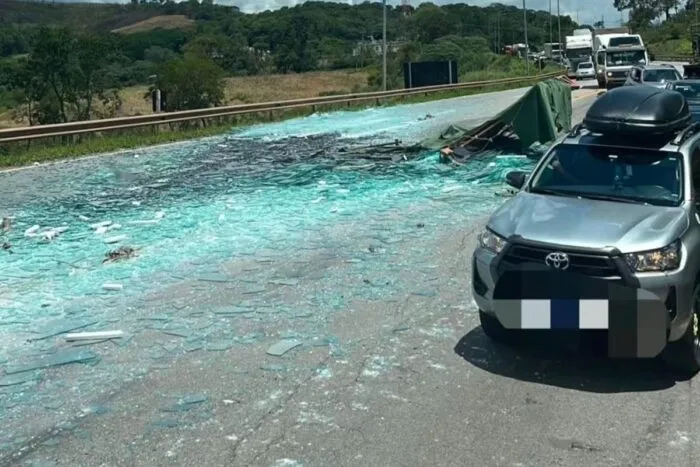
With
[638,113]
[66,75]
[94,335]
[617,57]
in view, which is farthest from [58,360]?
[617,57]

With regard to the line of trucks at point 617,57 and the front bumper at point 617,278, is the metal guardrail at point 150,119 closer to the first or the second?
the line of trucks at point 617,57

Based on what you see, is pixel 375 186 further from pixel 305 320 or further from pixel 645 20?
pixel 645 20

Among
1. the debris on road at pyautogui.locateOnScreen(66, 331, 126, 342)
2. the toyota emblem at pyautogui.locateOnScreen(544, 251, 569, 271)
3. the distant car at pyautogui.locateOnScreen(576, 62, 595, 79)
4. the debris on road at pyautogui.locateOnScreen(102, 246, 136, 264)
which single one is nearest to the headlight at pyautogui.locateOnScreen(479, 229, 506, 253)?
the toyota emblem at pyautogui.locateOnScreen(544, 251, 569, 271)

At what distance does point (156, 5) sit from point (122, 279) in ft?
557

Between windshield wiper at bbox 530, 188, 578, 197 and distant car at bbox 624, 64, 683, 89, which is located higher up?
distant car at bbox 624, 64, 683, 89

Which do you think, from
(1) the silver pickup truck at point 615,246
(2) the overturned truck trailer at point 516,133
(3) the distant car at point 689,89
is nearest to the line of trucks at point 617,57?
(3) the distant car at point 689,89

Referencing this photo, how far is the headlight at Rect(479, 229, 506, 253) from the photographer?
5738mm

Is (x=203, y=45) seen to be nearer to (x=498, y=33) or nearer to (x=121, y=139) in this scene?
(x=498, y=33)

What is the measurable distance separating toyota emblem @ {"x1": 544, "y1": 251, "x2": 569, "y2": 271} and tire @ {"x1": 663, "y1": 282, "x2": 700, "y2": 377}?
3.03 feet

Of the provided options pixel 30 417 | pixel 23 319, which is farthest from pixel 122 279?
pixel 30 417

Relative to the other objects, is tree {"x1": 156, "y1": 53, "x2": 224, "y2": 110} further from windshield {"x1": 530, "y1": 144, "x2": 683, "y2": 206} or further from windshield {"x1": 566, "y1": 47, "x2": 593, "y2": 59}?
windshield {"x1": 530, "y1": 144, "x2": 683, "y2": 206}

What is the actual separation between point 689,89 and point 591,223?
15.0m

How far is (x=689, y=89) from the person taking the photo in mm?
18844

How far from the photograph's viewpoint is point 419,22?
121 m
